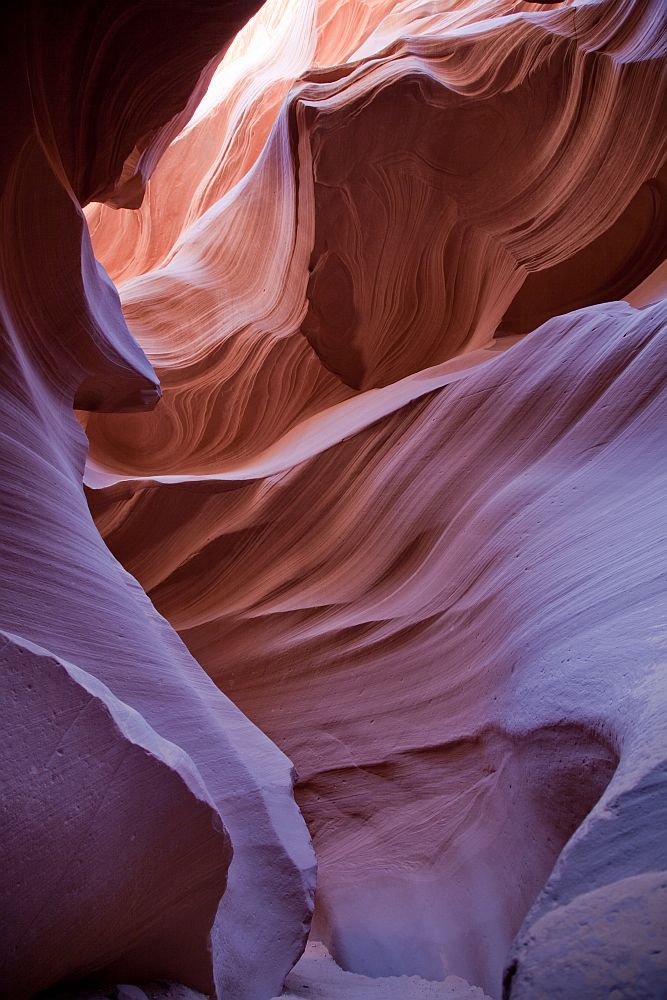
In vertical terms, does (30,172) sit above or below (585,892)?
above

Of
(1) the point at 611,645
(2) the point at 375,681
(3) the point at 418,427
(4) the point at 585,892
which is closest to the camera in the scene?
(4) the point at 585,892

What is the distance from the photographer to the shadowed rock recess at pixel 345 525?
1.59 metres

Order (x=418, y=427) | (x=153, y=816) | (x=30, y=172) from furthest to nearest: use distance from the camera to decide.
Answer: (x=418, y=427)
(x=30, y=172)
(x=153, y=816)

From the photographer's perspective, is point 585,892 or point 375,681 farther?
point 375,681

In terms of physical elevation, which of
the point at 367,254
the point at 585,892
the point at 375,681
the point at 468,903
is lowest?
the point at 468,903

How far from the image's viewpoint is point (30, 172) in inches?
91.5

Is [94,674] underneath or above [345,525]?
above

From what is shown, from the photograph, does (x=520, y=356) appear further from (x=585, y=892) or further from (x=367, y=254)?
(x=585, y=892)

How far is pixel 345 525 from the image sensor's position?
3752 millimetres

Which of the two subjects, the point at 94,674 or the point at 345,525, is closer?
the point at 94,674

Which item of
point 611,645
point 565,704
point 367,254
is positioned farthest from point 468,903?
point 367,254

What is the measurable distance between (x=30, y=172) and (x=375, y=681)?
7.07 ft

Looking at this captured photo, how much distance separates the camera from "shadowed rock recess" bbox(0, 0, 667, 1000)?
5.21 feet

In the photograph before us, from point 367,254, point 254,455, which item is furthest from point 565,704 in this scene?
point 367,254
